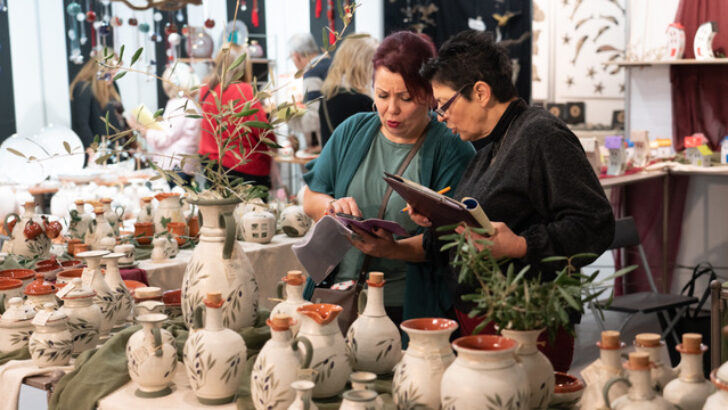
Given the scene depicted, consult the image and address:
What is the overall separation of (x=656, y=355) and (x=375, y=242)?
0.96 metres

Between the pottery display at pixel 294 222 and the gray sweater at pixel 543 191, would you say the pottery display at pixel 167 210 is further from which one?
the gray sweater at pixel 543 191

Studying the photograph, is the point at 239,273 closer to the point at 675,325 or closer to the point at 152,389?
the point at 152,389

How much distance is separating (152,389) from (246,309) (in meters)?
0.30

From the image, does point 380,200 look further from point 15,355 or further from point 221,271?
point 15,355

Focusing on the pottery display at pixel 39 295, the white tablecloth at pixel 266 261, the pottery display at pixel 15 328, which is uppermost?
the pottery display at pixel 39 295

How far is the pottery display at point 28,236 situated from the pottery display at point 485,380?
2216 mm

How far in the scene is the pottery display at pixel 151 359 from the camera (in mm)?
1653

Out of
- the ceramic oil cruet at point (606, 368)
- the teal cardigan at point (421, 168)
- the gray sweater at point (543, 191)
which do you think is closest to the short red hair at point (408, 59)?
the teal cardigan at point (421, 168)

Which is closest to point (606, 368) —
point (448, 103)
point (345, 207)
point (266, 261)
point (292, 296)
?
point (292, 296)

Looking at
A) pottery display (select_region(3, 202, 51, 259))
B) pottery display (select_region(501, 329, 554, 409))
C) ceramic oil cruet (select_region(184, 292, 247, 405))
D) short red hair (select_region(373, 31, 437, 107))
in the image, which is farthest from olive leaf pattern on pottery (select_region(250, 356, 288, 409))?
pottery display (select_region(3, 202, 51, 259))

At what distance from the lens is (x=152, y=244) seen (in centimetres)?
337

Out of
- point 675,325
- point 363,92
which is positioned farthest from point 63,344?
point 675,325

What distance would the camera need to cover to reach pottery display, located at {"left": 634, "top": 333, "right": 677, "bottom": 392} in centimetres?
134

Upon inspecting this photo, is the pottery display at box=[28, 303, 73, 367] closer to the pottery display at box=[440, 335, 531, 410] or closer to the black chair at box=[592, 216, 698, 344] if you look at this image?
the pottery display at box=[440, 335, 531, 410]
